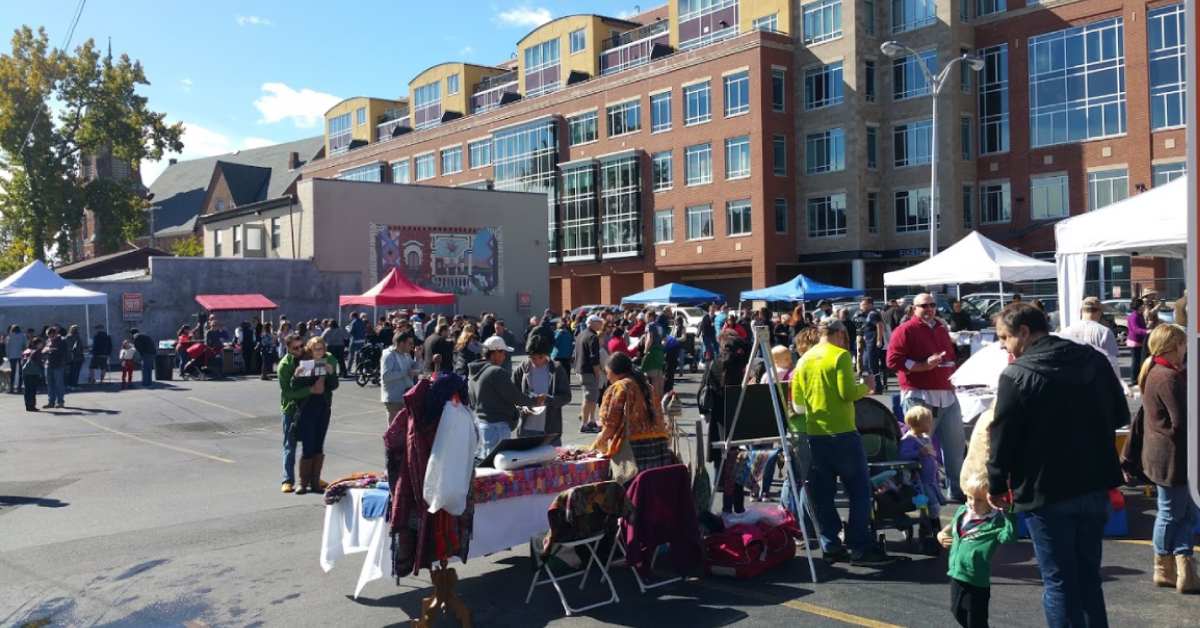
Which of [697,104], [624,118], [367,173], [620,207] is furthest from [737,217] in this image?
[367,173]

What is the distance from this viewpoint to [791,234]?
156 feet

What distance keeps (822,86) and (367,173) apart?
125 ft

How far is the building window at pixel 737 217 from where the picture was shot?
155 ft

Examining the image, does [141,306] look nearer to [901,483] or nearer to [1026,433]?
[901,483]

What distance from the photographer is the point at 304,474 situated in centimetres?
1049

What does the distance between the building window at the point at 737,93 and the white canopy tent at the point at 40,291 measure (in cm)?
3091

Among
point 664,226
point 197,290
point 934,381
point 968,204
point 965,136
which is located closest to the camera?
point 934,381

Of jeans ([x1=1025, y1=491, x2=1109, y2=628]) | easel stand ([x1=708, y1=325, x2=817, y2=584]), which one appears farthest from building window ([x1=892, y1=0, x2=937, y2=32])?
jeans ([x1=1025, y1=491, x2=1109, y2=628])

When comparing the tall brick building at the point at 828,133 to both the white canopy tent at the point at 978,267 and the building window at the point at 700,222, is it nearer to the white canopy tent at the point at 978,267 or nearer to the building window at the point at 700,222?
the building window at the point at 700,222

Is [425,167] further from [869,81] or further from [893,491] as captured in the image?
[893,491]

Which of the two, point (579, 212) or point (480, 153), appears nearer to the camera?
point (579, 212)

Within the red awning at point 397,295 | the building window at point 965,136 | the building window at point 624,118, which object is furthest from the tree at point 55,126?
the building window at point 965,136

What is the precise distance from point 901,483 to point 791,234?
40854mm

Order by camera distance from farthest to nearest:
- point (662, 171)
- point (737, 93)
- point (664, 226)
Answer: point (664, 226) < point (662, 171) < point (737, 93)
